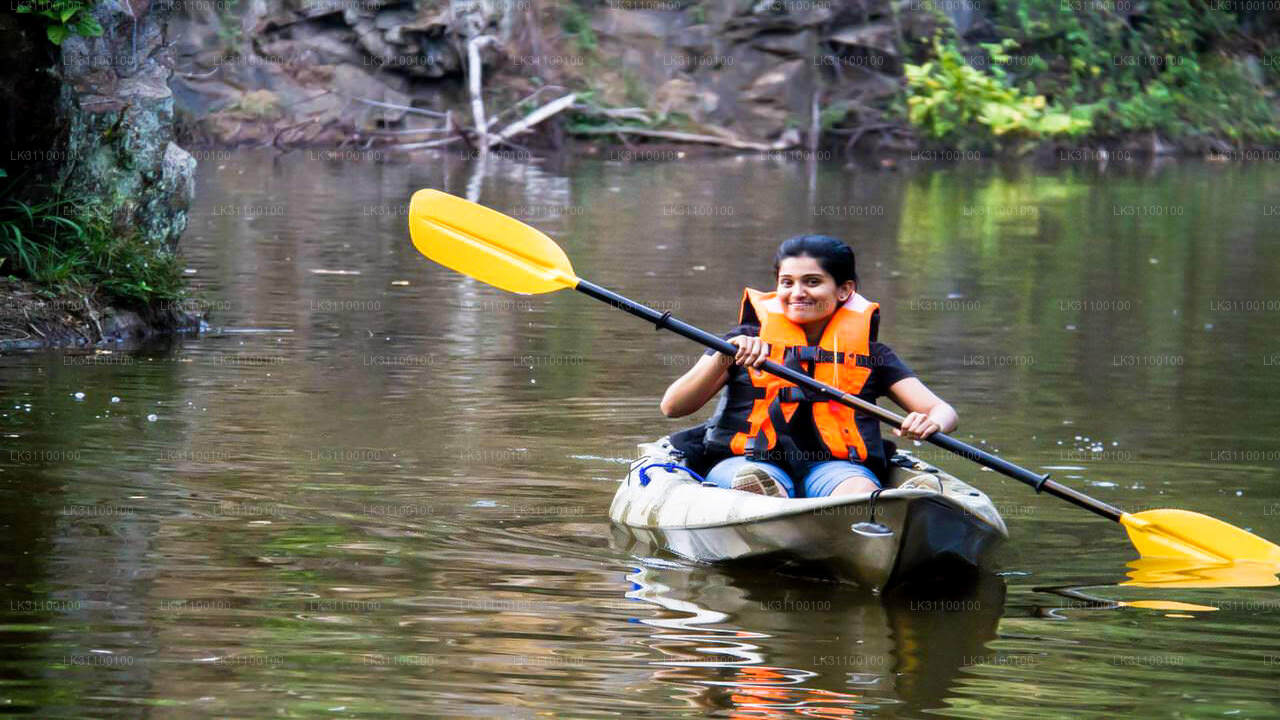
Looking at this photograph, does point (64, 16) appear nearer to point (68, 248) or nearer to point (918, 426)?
point (68, 248)

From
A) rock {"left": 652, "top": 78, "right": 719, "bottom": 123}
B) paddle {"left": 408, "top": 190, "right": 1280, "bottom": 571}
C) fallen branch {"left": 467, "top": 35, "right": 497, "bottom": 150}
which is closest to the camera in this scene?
paddle {"left": 408, "top": 190, "right": 1280, "bottom": 571}

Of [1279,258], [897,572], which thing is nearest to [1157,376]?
[897,572]

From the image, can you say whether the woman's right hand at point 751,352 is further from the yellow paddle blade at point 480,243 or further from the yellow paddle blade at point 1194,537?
the yellow paddle blade at point 1194,537

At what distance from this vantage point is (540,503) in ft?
21.3

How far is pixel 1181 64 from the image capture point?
32469mm

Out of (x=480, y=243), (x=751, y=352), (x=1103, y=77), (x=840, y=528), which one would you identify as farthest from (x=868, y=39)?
(x=840, y=528)

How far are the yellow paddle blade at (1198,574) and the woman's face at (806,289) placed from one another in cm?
127

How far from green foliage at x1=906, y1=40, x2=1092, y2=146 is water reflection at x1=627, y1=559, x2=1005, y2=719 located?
77.8ft

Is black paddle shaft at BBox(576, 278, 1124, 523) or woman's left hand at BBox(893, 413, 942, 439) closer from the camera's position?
woman's left hand at BBox(893, 413, 942, 439)

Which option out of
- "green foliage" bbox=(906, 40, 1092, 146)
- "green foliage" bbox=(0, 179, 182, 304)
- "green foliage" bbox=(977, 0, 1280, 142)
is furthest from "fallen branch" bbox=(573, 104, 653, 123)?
"green foliage" bbox=(0, 179, 182, 304)

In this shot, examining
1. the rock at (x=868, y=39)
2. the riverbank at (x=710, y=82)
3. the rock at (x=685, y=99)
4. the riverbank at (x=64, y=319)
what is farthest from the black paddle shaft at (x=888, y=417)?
the rock at (x=868, y=39)

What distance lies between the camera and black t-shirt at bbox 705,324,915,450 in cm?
591

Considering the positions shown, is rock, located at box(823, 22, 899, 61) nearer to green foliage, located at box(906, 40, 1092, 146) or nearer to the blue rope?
green foliage, located at box(906, 40, 1092, 146)

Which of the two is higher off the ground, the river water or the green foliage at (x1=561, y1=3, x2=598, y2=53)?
the green foliage at (x1=561, y1=3, x2=598, y2=53)
